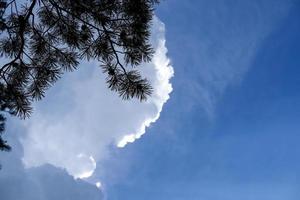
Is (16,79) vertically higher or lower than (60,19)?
lower

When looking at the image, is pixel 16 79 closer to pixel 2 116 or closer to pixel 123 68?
pixel 123 68

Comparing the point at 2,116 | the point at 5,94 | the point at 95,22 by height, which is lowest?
the point at 5,94

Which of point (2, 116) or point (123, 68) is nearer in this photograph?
point (123, 68)

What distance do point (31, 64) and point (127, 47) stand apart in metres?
1.56

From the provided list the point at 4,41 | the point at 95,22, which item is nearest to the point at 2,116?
the point at 4,41

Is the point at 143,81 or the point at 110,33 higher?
the point at 110,33

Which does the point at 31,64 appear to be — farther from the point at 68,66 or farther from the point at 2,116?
the point at 2,116

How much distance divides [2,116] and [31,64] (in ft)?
30.9

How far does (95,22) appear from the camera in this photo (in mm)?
5340

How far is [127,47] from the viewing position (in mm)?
5461

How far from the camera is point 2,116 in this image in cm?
1404

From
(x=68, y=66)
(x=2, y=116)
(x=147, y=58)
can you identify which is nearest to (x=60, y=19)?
(x=68, y=66)

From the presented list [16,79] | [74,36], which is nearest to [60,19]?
[74,36]

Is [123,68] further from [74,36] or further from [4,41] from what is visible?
[4,41]
